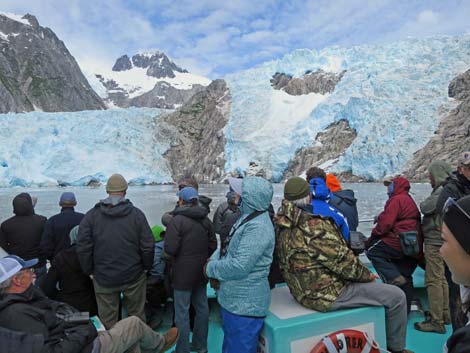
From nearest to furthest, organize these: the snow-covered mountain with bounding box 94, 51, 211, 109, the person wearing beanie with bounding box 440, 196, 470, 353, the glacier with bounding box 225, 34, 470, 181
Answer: the person wearing beanie with bounding box 440, 196, 470, 353 → the glacier with bounding box 225, 34, 470, 181 → the snow-covered mountain with bounding box 94, 51, 211, 109

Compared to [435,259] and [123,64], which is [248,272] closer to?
[435,259]

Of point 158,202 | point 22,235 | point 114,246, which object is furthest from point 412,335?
point 158,202

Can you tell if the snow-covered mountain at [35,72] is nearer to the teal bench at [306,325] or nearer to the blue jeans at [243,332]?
the blue jeans at [243,332]

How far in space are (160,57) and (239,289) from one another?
180006 mm

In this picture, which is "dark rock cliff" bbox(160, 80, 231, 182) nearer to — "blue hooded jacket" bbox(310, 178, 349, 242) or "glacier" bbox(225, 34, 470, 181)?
"glacier" bbox(225, 34, 470, 181)

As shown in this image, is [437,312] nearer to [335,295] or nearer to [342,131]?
[335,295]

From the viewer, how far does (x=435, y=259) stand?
2.93 metres

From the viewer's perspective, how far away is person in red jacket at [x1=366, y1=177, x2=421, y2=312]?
291 cm

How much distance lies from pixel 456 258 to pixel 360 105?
3108 centimetres

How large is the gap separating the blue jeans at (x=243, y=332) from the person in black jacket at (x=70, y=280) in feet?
4.00

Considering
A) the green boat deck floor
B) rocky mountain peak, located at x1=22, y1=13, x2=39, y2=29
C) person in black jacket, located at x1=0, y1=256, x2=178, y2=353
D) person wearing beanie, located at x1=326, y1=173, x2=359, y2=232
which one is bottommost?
the green boat deck floor

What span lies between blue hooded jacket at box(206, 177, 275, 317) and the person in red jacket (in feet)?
4.09

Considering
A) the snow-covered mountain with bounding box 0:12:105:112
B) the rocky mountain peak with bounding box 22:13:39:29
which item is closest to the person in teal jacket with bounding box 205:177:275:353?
the snow-covered mountain with bounding box 0:12:105:112

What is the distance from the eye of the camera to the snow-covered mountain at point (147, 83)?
13612 cm
